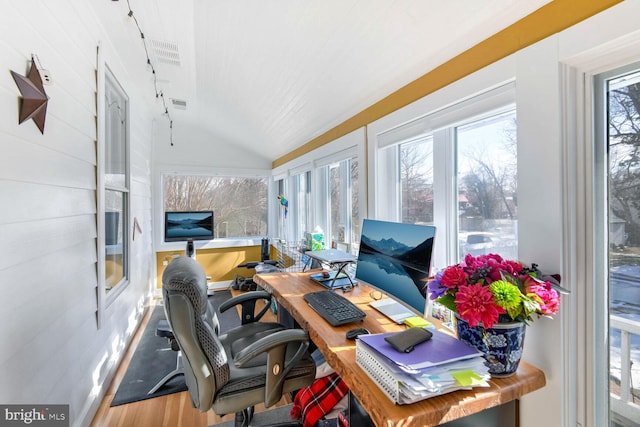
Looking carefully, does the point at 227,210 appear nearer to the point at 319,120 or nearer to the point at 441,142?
the point at 319,120

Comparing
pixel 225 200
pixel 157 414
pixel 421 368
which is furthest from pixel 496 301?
pixel 225 200

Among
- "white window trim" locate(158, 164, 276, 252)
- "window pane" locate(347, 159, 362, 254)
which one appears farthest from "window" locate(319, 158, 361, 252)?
"white window trim" locate(158, 164, 276, 252)

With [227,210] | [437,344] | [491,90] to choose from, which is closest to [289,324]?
[437,344]

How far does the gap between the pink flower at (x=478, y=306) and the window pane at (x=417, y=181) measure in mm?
836

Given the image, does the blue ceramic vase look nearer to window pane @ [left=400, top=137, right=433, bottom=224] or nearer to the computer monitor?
the computer monitor

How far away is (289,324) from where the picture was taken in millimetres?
2195

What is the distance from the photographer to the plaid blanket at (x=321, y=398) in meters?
1.60

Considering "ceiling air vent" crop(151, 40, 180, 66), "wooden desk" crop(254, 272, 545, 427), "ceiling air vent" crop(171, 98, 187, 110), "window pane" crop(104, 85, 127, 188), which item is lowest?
"wooden desk" crop(254, 272, 545, 427)

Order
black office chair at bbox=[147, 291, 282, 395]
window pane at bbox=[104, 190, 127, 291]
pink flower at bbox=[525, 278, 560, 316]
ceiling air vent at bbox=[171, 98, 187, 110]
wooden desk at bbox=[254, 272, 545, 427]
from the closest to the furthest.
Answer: wooden desk at bbox=[254, 272, 545, 427] < pink flower at bbox=[525, 278, 560, 316] < black office chair at bbox=[147, 291, 282, 395] < window pane at bbox=[104, 190, 127, 291] < ceiling air vent at bbox=[171, 98, 187, 110]

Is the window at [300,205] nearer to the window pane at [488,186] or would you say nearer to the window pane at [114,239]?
the window pane at [114,239]

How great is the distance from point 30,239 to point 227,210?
3698 mm

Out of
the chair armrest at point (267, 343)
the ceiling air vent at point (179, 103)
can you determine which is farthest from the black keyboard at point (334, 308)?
the ceiling air vent at point (179, 103)

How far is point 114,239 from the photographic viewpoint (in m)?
2.54

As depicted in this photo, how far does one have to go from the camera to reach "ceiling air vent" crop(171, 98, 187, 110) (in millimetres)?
3439
